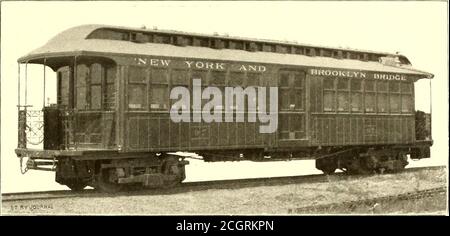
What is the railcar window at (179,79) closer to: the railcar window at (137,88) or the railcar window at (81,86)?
the railcar window at (137,88)

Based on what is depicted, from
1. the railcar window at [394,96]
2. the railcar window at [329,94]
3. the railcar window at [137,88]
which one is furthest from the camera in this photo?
the railcar window at [394,96]

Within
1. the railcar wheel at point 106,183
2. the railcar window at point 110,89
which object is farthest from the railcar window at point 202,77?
the railcar wheel at point 106,183

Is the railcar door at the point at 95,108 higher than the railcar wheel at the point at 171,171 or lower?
higher

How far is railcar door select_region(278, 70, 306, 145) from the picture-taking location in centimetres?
1639

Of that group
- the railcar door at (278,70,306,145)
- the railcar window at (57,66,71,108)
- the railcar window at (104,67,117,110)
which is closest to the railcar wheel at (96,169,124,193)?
the railcar window at (104,67,117,110)

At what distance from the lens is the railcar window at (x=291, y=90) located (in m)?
16.4

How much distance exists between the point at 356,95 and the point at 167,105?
20.5ft

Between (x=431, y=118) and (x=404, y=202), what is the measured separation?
738 centimetres

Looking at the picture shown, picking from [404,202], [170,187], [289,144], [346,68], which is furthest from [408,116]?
[170,187]

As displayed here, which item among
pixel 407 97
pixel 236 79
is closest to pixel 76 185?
pixel 236 79

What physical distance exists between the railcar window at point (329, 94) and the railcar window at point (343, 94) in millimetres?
214

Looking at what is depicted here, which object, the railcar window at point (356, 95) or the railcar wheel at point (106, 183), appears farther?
the railcar window at point (356, 95)

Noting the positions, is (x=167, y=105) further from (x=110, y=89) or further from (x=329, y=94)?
(x=329, y=94)

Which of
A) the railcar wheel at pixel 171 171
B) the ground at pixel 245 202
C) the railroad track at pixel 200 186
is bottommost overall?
the ground at pixel 245 202
